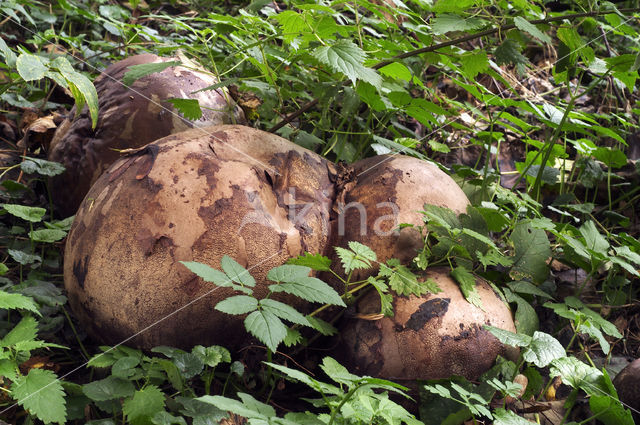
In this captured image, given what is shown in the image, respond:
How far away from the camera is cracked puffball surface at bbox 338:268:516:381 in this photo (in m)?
1.87

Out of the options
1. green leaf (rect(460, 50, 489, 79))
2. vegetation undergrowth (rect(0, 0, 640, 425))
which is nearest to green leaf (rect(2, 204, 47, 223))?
vegetation undergrowth (rect(0, 0, 640, 425))

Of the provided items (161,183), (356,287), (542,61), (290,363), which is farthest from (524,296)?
(542,61)

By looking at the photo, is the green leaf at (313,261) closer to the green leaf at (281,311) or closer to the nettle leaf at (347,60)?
the green leaf at (281,311)

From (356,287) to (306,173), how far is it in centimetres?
48

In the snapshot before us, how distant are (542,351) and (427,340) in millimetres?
369

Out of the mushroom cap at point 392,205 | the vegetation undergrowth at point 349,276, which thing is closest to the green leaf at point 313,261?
the vegetation undergrowth at point 349,276

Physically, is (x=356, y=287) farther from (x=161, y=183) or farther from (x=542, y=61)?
(x=542, y=61)

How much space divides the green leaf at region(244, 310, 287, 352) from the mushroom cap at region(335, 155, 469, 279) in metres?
0.68

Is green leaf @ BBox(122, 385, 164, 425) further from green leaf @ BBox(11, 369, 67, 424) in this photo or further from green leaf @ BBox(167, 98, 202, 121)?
green leaf @ BBox(167, 98, 202, 121)

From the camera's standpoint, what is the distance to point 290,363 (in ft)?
6.69

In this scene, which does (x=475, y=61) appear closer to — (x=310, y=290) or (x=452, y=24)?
(x=452, y=24)

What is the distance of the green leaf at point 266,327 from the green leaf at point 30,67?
1094mm

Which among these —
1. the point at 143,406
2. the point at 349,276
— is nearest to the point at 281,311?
the point at 349,276

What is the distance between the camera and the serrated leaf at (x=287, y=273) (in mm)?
1583
